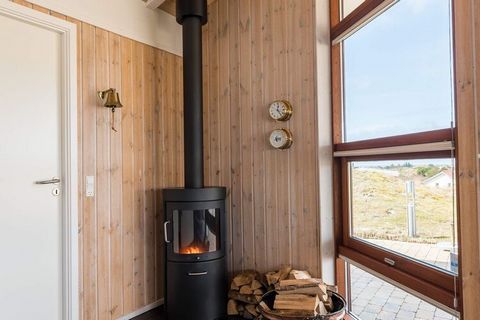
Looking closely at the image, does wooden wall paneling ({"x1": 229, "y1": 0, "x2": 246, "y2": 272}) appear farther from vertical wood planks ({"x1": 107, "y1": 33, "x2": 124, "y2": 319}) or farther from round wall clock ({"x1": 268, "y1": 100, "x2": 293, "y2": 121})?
vertical wood planks ({"x1": 107, "y1": 33, "x2": 124, "y2": 319})

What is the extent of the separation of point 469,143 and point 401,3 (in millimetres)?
937

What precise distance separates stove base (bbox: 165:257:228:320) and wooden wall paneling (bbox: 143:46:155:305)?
0.42 m

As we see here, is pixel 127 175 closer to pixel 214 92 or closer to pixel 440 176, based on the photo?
pixel 214 92

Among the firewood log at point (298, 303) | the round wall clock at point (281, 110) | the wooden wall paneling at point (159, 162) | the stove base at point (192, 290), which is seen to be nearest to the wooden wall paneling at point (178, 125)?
the wooden wall paneling at point (159, 162)

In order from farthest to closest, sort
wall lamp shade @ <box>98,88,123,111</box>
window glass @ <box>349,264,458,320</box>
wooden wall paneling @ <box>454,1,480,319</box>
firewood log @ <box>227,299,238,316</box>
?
1. firewood log @ <box>227,299,238,316</box>
2. wall lamp shade @ <box>98,88,123,111</box>
3. window glass @ <box>349,264,458,320</box>
4. wooden wall paneling @ <box>454,1,480,319</box>

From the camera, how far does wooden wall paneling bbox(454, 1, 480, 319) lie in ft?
3.84

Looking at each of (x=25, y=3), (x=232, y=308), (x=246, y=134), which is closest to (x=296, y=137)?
(x=246, y=134)

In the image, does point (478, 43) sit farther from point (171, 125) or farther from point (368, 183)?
point (171, 125)

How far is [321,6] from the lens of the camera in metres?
2.23

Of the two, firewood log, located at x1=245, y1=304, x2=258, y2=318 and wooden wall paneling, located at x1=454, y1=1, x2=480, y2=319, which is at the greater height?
wooden wall paneling, located at x1=454, y1=1, x2=480, y2=319

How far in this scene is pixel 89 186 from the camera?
224 centimetres

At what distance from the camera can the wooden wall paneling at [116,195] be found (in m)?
2.37

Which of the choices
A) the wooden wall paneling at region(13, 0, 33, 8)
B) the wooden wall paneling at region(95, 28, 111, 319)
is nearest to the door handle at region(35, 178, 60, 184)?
the wooden wall paneling at region(95, 28, 111, 319)

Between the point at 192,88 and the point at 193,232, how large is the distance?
1.21 meters
